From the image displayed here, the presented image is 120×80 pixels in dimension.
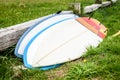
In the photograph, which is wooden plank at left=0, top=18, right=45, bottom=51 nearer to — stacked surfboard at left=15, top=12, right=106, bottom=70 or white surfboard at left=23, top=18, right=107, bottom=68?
stacked surfboard at left=15, top=12, right=106, bottom=70

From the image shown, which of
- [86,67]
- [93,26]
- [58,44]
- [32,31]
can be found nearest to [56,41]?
[58,44]

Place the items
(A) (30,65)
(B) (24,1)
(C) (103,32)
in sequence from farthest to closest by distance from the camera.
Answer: (B) (24,1)
(C) (103,32)
(A) (30,65)

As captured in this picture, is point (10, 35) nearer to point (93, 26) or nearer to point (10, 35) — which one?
point (10, 35)

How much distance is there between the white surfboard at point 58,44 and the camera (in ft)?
19.0

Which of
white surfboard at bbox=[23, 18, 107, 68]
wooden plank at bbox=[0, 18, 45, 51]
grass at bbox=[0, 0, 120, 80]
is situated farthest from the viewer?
wooden plank at bbox=[0, 18, 45, 51]

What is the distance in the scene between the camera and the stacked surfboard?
581cm

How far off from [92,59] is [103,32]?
1.75 metres

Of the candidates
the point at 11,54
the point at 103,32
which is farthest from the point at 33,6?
the point at 11,54

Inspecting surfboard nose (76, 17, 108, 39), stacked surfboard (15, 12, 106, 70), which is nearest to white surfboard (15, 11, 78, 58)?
stacked surfboard (15, 12, 106, 70)

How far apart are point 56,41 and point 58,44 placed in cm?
9

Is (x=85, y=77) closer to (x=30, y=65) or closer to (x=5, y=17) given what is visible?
(x=30, y=65)

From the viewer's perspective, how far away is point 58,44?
618cm

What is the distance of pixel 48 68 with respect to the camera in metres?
5.70

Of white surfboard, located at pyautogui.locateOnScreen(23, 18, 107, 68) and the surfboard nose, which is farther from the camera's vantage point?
the surfboard nose
